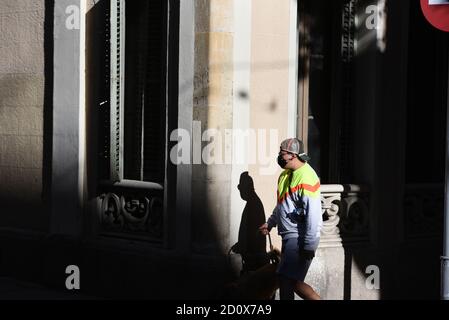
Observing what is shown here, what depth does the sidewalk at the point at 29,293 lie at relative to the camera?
11084mm

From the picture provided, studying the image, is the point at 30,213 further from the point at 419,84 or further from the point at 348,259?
the point at 419,84

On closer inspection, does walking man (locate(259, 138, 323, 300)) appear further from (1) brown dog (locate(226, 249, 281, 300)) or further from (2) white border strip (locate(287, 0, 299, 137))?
(2) white border strip (locate(287, 0, 299, 137))

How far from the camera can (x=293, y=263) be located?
360 inches

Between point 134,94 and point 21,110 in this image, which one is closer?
point 134,94

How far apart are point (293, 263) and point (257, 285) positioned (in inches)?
23.1

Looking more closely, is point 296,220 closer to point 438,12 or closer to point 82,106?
point 438,12

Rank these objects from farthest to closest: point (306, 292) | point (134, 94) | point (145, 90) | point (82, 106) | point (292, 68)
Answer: point (82, 106) → point (134, 94) → point (145, 90) → point (292, 68) → point (306, 292)

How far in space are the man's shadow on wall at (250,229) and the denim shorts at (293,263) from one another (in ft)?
3.34

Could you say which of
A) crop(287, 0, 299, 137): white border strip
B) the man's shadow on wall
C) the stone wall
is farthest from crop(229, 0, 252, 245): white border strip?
the stone wall

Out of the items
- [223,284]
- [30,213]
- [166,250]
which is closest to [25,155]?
[30,213]

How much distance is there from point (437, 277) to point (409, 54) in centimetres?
296

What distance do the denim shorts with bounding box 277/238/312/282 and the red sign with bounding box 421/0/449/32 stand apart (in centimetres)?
279

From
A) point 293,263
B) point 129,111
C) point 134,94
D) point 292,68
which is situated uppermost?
point 292,68

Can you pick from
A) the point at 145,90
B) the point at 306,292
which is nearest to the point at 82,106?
the point at 145,90
